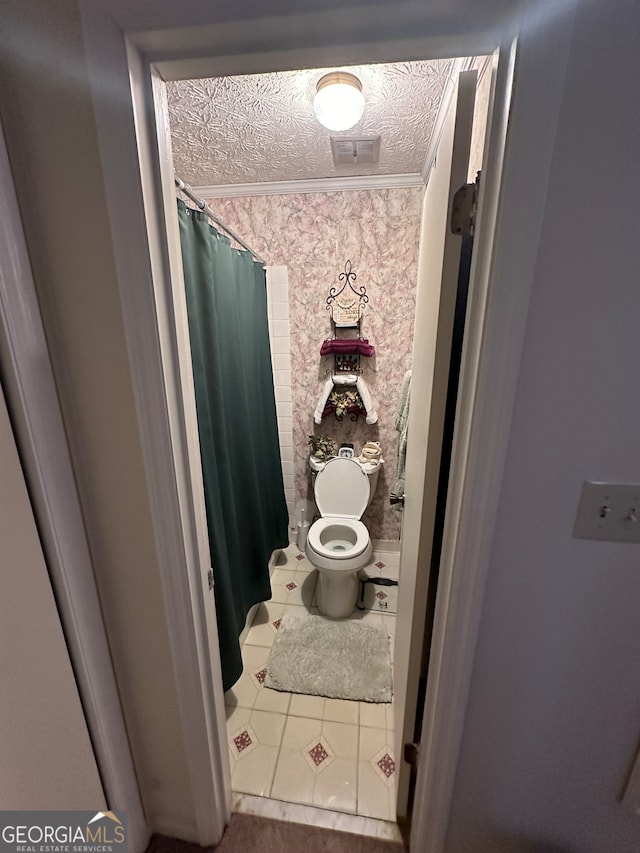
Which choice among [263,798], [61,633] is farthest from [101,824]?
[61,633]

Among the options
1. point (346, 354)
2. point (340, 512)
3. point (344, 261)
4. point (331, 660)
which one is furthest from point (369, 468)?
point (344, 261)

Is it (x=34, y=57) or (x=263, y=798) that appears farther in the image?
(x=263, y=798)

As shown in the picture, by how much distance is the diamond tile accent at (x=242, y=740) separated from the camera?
130cm

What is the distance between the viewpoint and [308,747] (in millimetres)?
1289

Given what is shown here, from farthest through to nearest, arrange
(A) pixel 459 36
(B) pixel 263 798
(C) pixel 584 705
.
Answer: (B) pixel 263 798
(C) pixel 584 705
(A) pixel 459 36

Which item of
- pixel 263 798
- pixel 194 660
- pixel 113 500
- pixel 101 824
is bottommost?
pixel 263 798

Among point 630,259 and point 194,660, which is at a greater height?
point 630,259

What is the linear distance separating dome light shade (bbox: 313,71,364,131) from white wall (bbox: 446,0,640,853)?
903mm

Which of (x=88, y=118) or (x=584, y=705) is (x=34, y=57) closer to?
(x=88, y=118)

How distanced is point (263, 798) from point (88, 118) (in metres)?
1.92

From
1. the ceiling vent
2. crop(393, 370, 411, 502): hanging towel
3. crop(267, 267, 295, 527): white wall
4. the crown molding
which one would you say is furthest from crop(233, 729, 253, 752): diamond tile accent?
the crown molding

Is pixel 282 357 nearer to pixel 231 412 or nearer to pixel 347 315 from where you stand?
pixel 347 315

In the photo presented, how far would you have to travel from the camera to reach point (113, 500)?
0.75m

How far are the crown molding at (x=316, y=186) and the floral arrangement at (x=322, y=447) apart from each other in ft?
4.92
